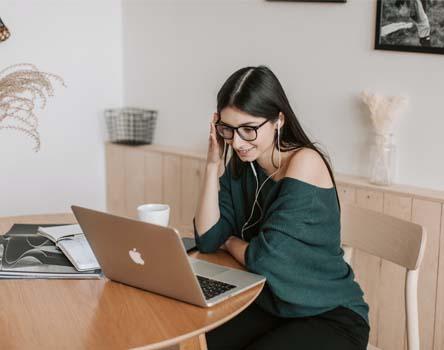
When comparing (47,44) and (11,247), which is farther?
(47,44)

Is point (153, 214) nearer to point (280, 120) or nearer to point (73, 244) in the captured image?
point (73, 244)

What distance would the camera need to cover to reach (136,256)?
5.12ft

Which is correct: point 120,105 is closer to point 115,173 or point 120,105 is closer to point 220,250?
point 115,173

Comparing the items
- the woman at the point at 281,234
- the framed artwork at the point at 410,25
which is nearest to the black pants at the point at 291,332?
the woman at the point at 281,234

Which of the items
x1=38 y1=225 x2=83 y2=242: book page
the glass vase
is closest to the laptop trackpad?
x1=38 y1=225 x2=83 y2=242: book page

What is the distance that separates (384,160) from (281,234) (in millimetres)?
792

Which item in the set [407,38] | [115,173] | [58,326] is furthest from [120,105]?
[58,326]

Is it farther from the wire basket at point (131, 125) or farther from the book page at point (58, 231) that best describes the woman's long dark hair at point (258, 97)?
the wire basket at point (131, 125)

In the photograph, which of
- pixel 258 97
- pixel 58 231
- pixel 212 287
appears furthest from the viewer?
pixel 58 231

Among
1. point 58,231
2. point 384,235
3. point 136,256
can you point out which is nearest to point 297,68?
point 384,235

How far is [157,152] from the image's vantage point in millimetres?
3076

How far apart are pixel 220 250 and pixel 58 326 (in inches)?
25.5

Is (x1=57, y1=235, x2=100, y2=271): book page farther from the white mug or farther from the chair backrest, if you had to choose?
the chair backrest

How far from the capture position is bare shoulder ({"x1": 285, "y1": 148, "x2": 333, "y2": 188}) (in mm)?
1818
